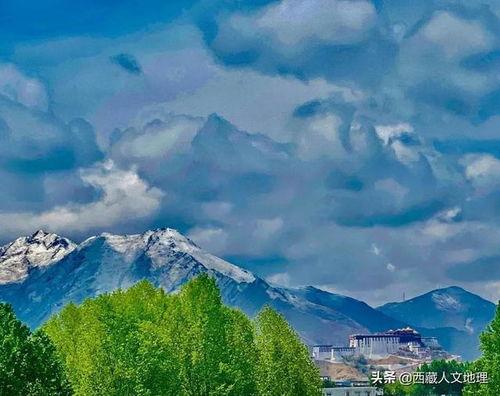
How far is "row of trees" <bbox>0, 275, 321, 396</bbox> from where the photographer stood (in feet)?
304

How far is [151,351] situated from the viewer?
345 ft

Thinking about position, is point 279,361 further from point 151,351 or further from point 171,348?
point 151,351

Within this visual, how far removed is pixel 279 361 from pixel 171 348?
2382 cm

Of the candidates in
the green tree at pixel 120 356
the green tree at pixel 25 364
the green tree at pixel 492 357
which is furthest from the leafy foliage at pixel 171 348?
the green tree at pixel 492 357

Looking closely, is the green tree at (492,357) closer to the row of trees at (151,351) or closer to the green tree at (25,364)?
the row of trees at (151,351)

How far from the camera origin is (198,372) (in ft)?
368

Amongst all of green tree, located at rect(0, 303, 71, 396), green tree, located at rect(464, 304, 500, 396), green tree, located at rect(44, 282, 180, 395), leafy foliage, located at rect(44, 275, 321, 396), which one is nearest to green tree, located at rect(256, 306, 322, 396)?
leafy foliage, located at rect(44, 275, 321, 396)

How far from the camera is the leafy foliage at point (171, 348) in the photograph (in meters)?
104

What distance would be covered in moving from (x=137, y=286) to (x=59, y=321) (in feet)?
34.8

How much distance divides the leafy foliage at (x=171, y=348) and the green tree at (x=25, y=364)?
359 inches

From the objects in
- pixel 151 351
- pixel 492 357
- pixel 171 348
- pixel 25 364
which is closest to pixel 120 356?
pixel 151 351

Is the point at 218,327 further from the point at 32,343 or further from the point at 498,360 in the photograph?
the point at 498,360

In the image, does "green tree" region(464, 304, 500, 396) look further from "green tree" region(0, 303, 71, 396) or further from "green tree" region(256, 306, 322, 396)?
"green tree" region(0, 303, 71, 396)

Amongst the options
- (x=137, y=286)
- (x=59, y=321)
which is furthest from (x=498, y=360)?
(x=59, y=321)
